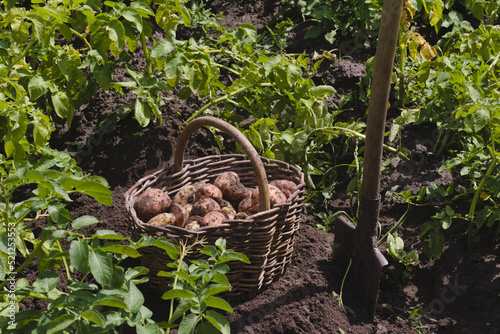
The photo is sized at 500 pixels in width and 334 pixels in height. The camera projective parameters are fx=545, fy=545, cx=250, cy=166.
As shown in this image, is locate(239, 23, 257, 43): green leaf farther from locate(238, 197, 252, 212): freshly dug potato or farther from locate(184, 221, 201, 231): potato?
locate(184, 221, 201, 231): potato

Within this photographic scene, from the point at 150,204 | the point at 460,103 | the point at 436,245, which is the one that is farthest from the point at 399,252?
the point at 150,204

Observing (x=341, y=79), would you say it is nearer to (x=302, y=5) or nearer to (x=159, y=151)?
(x=302, y=5)

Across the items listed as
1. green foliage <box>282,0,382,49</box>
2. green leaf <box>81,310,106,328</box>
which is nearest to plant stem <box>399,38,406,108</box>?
green foliage <box>282,0,382,49</box>

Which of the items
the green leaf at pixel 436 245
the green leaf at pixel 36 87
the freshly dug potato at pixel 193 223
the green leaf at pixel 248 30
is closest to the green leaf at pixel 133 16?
the green leaf at pixel 36 87

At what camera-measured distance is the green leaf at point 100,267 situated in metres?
1.43

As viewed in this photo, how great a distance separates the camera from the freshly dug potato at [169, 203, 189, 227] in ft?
7.98

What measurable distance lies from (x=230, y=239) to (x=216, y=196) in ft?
1.34

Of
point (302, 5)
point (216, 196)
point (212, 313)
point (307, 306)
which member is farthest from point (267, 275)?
point (302, 5)

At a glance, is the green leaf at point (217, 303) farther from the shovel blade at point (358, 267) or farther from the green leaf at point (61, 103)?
the green leaf at point (61, 103)

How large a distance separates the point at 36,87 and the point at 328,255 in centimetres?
160

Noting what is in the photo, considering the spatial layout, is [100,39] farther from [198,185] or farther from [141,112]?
[198,185]

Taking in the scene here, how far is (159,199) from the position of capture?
2.42 m

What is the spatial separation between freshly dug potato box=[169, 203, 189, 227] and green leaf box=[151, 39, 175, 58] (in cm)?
75

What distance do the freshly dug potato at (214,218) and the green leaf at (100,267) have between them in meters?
0.83
